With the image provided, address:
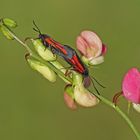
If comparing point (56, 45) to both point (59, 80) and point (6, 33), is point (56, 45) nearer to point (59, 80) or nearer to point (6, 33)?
point (6, 33)

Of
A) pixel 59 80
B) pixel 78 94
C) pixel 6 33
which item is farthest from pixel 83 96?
pixel 59 80

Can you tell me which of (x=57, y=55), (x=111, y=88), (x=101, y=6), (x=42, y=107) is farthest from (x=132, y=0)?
(x=57, y=55)

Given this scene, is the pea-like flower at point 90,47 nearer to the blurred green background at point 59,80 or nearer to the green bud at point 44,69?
the green bud at point 44,69

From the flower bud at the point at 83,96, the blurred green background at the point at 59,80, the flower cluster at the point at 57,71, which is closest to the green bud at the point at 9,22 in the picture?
the flower cluster at the point at 57,71

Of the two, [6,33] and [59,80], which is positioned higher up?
[6,33]

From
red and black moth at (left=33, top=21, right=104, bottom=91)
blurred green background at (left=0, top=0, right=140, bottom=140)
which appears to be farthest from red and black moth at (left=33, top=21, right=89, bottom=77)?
blurred green background at (left=0, top=0, right=140, bottom=140)

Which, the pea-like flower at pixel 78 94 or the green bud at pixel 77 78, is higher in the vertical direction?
the green bud at pixel 77 78

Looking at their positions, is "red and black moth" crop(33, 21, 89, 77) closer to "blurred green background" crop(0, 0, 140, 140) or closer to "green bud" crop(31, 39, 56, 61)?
"green bud" crop(31, 39, 56, 61)

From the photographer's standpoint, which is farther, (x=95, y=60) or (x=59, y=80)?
(x=59, y=80)
